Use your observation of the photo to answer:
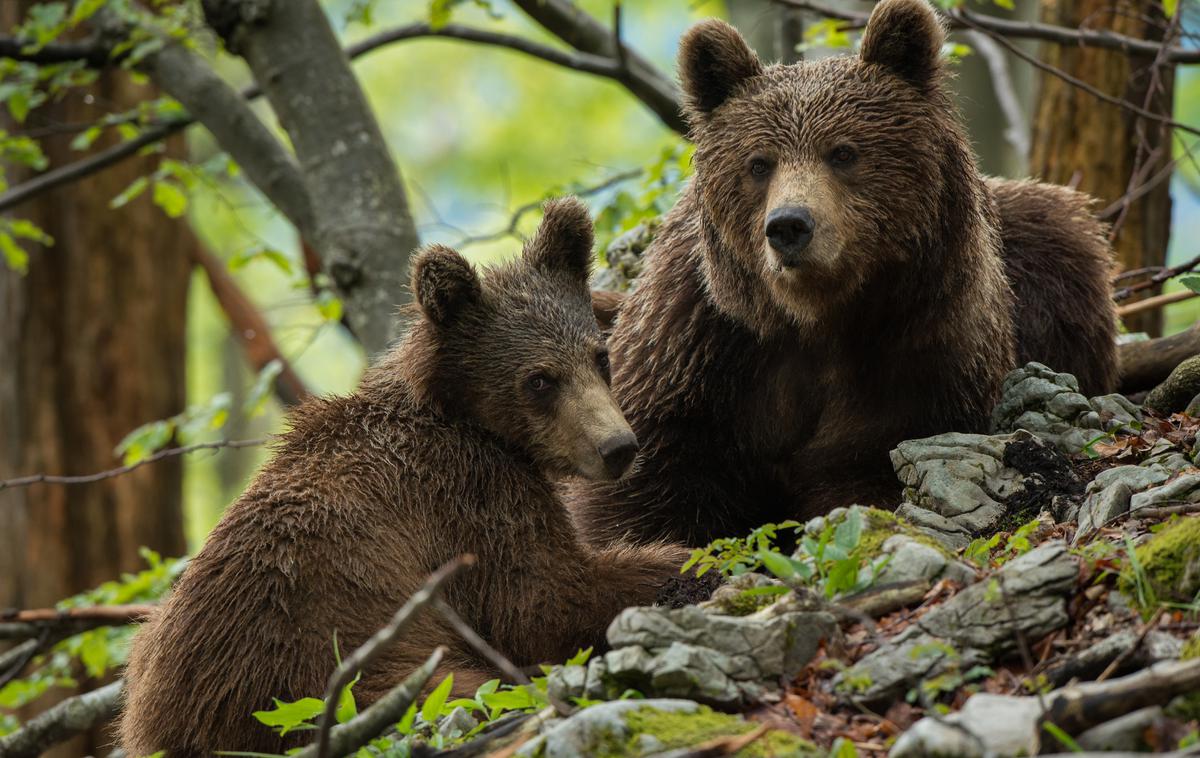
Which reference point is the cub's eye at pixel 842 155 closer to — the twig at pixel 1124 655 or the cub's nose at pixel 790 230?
the cub's nose at pixel 790 230

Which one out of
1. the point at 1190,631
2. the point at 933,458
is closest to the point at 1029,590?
the point at 1190,631

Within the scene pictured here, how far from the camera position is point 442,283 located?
5.84 metres

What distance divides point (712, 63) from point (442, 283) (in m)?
1.68

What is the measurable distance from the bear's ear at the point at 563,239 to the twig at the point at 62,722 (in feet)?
11.0

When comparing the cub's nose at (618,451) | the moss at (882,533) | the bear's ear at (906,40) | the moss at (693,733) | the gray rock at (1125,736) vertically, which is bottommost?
the moss at (693,733)

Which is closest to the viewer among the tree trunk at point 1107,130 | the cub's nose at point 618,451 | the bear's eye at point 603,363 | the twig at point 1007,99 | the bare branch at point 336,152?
the cub's nose at point 618,451

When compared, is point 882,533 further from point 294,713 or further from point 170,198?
point 170,198

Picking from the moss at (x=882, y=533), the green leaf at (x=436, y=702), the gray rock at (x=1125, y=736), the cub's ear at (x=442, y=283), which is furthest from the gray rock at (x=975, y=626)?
the cub's ear at (x=442, y=283)

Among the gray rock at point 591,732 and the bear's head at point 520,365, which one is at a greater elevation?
the bear's head at point 520,365

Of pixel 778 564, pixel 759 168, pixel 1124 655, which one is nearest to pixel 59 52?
pixel 759 168

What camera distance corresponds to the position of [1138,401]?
24.5ft

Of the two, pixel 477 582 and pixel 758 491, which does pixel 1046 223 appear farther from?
pixel 477 582

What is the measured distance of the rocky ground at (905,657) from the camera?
3158 millimetres

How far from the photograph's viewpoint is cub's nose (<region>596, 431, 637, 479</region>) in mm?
5609
